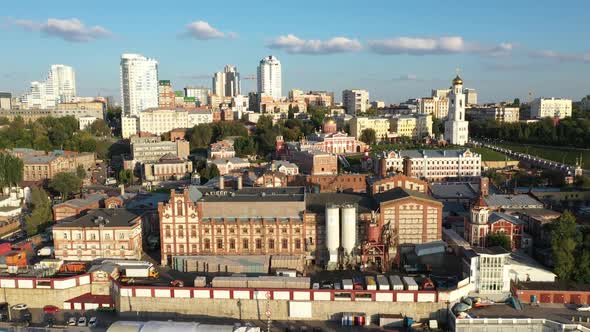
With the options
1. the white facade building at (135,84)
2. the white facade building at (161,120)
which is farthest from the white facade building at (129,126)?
the white facade building at (135,84)

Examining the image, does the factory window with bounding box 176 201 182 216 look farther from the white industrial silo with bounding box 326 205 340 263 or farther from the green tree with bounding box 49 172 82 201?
the green tree with bounding box 49 172 82 201

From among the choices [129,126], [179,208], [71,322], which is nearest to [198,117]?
[129,126]

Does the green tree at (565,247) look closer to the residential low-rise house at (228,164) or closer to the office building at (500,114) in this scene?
the residential low-rise house at (228,164)

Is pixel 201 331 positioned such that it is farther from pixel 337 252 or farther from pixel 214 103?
pixel 214 103

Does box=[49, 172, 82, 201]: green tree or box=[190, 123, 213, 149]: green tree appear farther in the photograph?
box=[190, 123, 213, 149]: green tree

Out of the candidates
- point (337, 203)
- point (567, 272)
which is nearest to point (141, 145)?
point (337, 203)

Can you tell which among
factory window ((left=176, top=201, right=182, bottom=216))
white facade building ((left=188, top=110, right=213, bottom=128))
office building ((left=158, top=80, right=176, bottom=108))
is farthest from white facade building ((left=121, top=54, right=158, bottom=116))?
factory window ((left=176, top=201, right=182, bottom=216))
